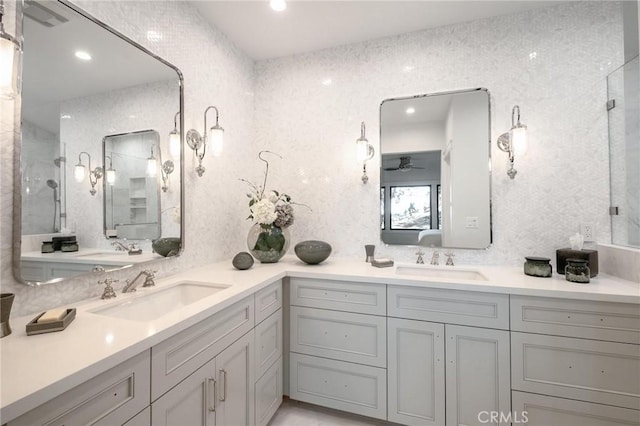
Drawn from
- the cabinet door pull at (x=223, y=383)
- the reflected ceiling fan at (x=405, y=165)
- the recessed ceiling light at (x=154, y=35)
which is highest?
the recessed ceiling light at (x=154, y=35)

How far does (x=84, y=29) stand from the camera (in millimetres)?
1309

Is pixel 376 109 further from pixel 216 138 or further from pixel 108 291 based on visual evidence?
pixel 108 291

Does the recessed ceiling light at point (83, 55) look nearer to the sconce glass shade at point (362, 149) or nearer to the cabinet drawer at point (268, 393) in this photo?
the sconce glass shade at point (362, 149)

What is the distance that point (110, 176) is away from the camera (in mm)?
1419

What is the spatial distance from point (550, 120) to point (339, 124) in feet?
4.95

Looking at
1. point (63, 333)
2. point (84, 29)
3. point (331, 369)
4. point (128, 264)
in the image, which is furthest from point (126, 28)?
point (331, 369)

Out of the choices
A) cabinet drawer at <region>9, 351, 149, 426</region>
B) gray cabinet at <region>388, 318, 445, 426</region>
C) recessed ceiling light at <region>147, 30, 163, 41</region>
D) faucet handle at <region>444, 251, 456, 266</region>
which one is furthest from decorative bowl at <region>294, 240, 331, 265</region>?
recessed ceiling light at <region>147, 30, 163, 41</region>

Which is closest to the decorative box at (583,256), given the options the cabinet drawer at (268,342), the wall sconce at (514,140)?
the wall sconce at (514,140)

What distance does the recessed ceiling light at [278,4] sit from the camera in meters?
1.84

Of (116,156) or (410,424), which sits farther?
(410,424)

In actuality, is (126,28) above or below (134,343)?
above

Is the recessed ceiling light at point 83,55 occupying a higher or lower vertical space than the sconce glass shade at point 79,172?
higher

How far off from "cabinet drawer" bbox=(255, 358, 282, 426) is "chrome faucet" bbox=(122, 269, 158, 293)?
2.69ft

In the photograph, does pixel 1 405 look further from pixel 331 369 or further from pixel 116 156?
pixel 331 369
